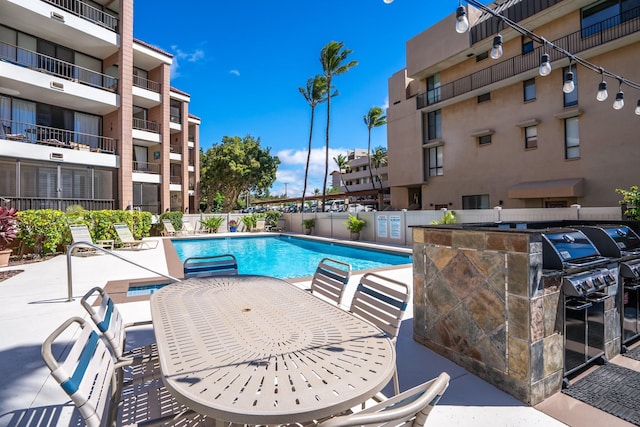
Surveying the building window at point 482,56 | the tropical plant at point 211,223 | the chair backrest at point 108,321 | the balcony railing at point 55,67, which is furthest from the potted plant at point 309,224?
the chair backrest at point 108,321

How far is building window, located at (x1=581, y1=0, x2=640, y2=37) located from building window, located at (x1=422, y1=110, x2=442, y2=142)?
8.07m

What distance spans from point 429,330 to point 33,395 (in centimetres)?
342

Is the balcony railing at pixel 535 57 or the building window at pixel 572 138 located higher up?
the balcony railing at pixel 535 57

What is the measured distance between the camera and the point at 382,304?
2529mm

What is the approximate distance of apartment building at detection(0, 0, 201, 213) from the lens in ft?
44.3

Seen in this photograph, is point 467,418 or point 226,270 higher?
point 226,270

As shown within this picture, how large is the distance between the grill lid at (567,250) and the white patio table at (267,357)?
179cm

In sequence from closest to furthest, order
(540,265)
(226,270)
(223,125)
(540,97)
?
(540,265)
(226,270)
(540,97)
(223,125)

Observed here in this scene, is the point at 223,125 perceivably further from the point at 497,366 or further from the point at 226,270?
the point at 497,366

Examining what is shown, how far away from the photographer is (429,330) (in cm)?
329

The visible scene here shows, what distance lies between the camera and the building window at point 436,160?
815 inches

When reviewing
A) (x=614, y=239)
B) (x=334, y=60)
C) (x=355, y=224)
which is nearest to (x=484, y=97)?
(x=355, y=224)

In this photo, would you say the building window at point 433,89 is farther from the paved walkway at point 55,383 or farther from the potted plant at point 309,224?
the paved walkway at point 55,383

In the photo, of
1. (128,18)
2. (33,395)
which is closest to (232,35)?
(128,18)
